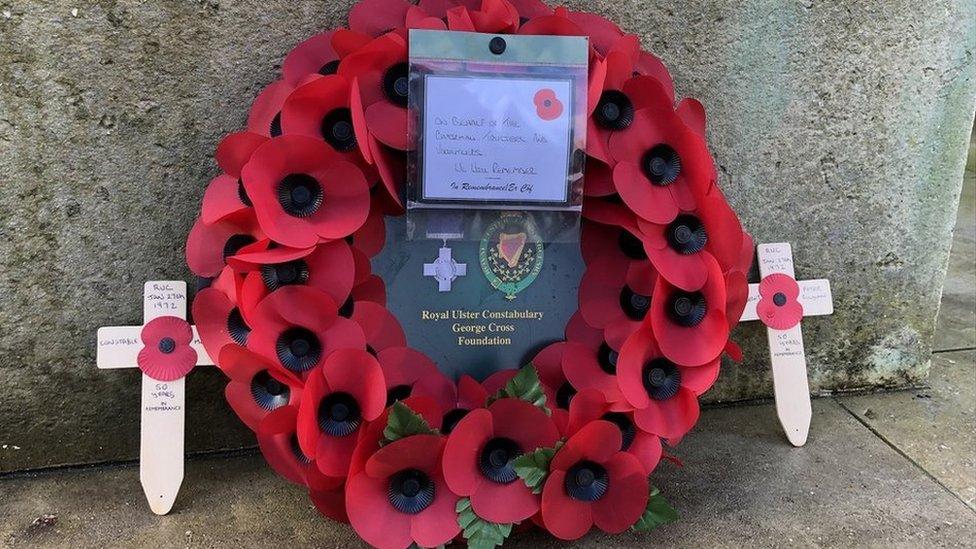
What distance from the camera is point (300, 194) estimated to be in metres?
1.72

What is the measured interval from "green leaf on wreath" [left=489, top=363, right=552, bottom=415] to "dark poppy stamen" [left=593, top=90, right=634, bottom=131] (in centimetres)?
58

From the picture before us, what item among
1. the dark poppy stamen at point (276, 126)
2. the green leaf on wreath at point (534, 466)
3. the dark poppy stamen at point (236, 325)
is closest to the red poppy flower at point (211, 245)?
the dark poppy stamen at point (236, 325)

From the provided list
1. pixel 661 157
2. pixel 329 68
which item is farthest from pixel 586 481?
pixel 329 68

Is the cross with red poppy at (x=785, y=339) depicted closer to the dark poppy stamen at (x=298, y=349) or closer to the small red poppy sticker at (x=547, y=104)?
the small red poppy sticker at (x=547, y=104)

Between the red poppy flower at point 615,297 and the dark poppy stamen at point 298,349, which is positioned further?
the red poppy flower at point 615,297

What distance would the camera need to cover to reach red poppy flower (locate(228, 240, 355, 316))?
5.52 feet

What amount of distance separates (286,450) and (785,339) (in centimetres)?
145

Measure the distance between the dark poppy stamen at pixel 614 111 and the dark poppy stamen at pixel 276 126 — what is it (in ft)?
2.32

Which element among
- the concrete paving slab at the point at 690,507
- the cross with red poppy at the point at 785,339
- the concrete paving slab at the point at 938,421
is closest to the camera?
the concrete paving slab at the point at 690,507

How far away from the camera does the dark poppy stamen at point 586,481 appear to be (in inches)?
67.7

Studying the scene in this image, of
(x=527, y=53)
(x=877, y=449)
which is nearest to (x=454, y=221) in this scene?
(x=527, y=53)

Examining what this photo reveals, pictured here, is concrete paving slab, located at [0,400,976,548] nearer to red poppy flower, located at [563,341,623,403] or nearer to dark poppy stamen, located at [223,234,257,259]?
red poppy flower, located at [563,341,623,403]

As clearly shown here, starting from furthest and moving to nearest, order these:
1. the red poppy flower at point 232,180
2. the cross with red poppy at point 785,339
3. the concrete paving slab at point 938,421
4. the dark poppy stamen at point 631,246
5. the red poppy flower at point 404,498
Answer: the cross with red poppy at point 785,339, the concrete paving slab at point 938,421, the dark poppy stamen at point 631,246, the red poppy flower at point 232,180, the red poppy flower at point 404,498

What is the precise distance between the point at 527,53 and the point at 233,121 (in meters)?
0.76
